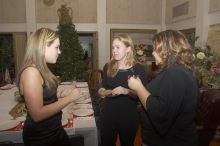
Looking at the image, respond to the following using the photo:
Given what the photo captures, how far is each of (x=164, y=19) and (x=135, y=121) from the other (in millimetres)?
5444

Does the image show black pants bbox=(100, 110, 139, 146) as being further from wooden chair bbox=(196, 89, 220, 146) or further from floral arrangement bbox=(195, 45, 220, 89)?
floral arrangement bbox=(195, 45, 220, 89)

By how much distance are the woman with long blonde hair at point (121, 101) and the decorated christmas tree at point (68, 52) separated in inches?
157

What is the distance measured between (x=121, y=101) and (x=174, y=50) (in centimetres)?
98

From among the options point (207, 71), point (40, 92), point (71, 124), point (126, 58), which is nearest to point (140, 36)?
point (207, 71)

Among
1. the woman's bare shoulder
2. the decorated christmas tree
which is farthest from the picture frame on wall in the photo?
the woman's bare shoulder

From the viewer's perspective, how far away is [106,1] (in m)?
6.84

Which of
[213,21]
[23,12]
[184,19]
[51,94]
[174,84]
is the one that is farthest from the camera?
[23,12]

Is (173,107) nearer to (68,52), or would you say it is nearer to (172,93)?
(172,93)

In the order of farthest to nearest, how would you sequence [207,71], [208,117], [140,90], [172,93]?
1. [207,71]
2. [208,117]
3. [140,90]
4. [172,93]

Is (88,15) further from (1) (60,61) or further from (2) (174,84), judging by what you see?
(2) (174,84)

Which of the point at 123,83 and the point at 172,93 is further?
the point at 123,83

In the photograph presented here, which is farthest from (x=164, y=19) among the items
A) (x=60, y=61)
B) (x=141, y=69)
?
(x=141, y=69)

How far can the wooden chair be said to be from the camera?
8.31ft

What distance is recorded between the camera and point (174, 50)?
4.69 feet
